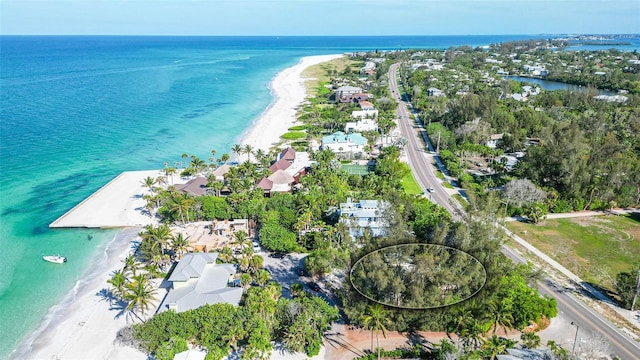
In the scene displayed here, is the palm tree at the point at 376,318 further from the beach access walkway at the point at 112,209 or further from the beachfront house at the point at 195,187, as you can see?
the beachfront house at the point at 195,187

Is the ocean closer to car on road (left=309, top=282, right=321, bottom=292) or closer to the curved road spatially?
car on road (left=309, top=282, right=321, bottom=292)

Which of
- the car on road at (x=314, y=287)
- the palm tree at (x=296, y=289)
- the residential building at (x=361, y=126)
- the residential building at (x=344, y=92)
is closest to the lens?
the palm tree at (x=296, y=289)

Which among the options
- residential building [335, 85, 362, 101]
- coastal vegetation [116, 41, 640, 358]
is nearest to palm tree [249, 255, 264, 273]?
coastal vegetation [116, 41, 640, 358]

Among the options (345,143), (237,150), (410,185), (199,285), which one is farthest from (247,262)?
(345,143)

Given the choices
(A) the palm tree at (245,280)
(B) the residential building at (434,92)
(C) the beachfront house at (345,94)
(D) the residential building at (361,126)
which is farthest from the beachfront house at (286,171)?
(B) the residential building at (434,92)

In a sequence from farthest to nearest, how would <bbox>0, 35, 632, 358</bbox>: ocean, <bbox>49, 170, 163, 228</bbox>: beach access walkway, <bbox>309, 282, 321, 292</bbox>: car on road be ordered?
<bbox>49, 170, 163, 228</bbox>: beach access walkway < <bbox>0, 35, 632, 358</bbox>: ocean < <bbox>309, 282, 321, 292</bbox>: car on road

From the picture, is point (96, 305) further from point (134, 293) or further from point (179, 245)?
point (179, 245)

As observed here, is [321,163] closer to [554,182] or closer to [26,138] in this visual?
[554,182]
